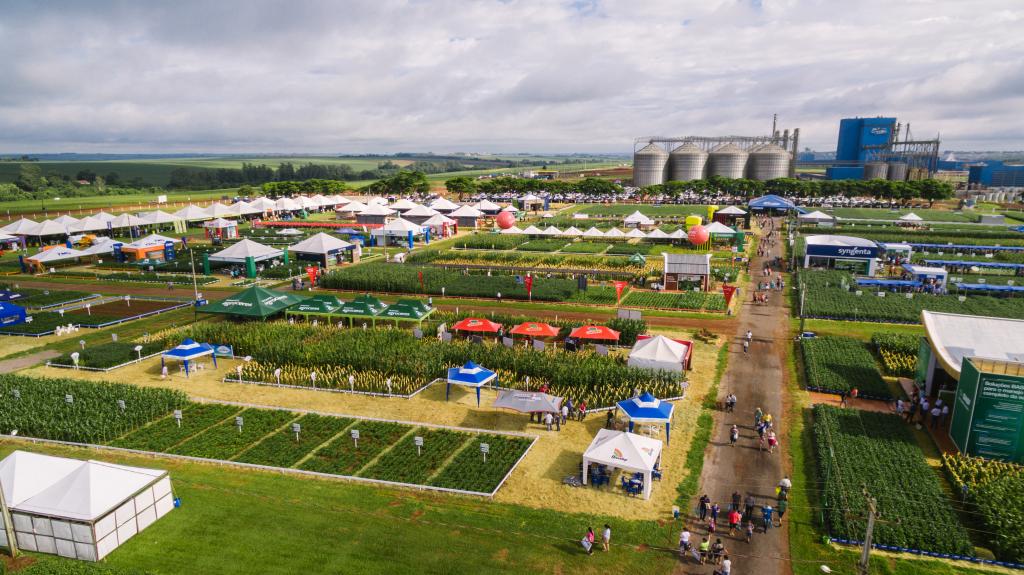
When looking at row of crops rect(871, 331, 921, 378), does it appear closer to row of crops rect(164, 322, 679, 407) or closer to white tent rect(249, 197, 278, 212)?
row of crops rect(164, 322, 679, 407)

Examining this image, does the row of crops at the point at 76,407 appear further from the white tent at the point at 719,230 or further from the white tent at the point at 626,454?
the white tent at the point at 719,230

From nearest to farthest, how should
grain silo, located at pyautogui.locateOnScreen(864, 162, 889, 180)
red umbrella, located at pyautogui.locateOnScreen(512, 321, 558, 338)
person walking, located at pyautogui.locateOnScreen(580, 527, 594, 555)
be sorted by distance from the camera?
person walking, located at pyautogui.locateOnScreen(580, 527, 594, 555)
red umbrella, located at pyautogui.locateOnScreen(512, 321, 558, 338)
grain silo, located at pyautogui.locateOnScreen(864, 162, 889, 180)

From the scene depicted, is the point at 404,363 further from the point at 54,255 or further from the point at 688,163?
the point at 688,163

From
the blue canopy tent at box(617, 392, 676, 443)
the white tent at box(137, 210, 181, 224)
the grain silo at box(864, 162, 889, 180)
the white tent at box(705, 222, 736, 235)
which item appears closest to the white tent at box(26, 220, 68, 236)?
the white tent at box(137, 210, 181, 224)

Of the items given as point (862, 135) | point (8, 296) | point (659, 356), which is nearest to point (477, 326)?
point (659, 356)

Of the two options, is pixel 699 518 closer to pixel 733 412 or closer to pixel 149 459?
pixel 733 412
